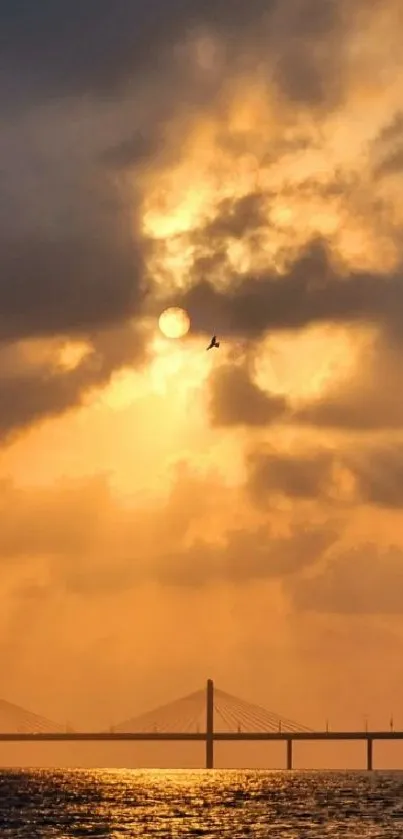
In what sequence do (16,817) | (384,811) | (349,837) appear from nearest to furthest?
1. (349,837)
2. (16,817)
3. (384,811)

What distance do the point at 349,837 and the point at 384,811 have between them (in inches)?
1837

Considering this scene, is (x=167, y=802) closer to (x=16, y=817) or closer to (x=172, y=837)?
(x=16, y=817)

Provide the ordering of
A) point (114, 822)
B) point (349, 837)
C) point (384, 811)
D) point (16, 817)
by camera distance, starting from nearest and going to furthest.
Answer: point (349, 837) → point (114, 822) → point (16, 817) → point (384, 811)

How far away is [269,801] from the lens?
198 metres

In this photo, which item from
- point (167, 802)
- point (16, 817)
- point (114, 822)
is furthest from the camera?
point (167, 802)

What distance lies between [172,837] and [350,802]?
75.5 meters

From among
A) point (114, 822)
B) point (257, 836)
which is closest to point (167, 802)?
point (114, 822)

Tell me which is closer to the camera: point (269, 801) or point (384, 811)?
point (384, 811)

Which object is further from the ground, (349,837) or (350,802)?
(350,802)

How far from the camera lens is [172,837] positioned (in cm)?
12488

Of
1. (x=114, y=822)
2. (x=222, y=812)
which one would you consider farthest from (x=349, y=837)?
(x=222, y=812)

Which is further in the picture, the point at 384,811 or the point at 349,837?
the point at 384,811

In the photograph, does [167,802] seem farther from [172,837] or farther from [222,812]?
[172,837]

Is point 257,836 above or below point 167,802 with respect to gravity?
below
